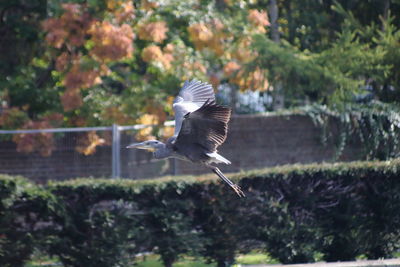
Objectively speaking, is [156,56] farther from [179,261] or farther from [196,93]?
[179,261]

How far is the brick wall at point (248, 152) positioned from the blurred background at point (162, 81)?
0.02 m

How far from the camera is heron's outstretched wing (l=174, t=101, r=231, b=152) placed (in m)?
8.35

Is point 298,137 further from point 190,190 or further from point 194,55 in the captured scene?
point 190,190

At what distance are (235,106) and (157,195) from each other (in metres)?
6.60

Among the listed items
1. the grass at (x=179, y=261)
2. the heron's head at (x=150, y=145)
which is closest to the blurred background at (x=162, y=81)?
the grass at (x=179, y=261)

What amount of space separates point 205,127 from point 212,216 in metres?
2.00

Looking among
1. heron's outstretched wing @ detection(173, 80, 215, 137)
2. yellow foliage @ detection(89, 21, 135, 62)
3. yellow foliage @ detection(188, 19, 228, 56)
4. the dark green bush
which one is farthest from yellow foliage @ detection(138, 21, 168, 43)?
the dark green bush

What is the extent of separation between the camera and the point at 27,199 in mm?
9984

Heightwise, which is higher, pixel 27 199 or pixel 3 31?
pixel 3 31

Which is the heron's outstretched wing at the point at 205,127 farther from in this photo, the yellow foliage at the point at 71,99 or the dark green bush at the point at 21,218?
the yellow foliage at the point at 71,99

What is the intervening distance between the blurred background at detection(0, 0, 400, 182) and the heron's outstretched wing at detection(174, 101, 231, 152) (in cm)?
305

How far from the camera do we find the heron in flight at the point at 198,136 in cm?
843

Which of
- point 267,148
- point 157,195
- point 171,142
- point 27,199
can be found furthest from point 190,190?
point 267,148

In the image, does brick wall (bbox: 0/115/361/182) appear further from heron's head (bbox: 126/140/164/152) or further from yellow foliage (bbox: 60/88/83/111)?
heron's head (bbox: 126/140/164/152)
